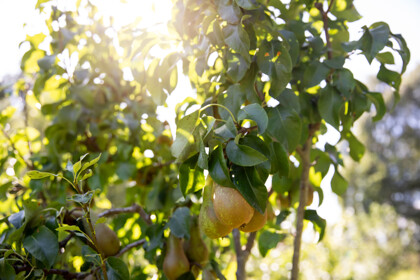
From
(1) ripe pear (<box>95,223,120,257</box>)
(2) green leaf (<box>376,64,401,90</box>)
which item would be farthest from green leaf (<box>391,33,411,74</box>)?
(1) ripe pear (<box>95,223,120,257</box>)

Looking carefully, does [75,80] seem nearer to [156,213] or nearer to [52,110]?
[52,110]

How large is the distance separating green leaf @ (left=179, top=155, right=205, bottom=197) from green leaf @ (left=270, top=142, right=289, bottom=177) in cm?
12

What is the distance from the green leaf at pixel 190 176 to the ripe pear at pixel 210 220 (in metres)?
0.03

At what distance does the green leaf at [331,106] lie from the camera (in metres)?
0.79

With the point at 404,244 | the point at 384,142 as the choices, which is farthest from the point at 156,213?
the point at 384,142

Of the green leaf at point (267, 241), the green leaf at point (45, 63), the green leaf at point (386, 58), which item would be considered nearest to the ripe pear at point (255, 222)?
the green leaf at point (267, 241)

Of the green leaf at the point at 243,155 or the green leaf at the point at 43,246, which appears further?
the green leaf at the point at 43,246

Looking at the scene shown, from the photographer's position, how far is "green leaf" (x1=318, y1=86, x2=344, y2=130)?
31.1 inches

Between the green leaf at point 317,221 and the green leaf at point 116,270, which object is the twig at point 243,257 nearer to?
the green leaf at point 317,221

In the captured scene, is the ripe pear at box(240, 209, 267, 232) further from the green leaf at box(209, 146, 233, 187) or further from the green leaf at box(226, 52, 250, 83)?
the green leaf at box(226, 52, 250, 83)

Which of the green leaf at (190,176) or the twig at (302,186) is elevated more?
the green leaf at (190,176)

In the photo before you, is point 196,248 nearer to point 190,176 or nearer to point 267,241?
point 267,241

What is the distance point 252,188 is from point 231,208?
43mm

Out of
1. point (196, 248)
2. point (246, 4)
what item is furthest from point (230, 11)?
point (196, 248)
